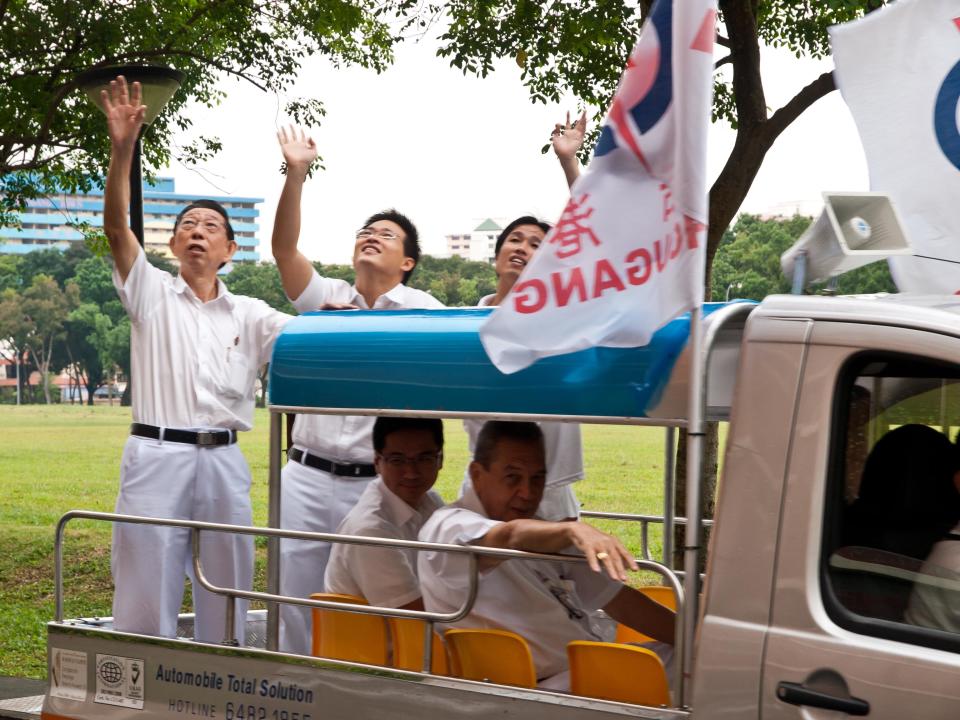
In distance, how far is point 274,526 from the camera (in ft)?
13.0

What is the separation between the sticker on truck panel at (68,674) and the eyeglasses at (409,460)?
1.07 meters

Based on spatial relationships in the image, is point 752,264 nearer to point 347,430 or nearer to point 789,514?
point 347,430

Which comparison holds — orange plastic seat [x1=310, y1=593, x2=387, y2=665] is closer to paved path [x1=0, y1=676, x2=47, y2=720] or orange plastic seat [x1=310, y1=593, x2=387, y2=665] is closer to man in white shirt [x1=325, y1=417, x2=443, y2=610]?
man in white shirt [x1=325, y1=417, x2=443, y2=610]

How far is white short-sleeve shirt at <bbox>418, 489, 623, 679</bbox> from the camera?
353cm

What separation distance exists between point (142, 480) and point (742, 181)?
5.14 m

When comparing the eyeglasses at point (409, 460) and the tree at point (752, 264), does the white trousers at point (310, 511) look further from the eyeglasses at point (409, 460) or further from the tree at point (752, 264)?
the tree at point (752, 264)

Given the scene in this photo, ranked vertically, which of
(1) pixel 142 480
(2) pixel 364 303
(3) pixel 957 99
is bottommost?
(1) pixel 142 480

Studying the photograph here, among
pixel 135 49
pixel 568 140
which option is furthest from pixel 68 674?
pixel 135 49

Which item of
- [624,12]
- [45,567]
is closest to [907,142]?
[624,12]

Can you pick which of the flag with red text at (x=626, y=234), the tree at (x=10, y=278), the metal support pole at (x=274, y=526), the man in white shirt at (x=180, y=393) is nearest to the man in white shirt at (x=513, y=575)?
the metal support pole at (x=274, y=526)

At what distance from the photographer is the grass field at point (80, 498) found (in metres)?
10.2

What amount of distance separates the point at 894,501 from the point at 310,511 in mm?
2732

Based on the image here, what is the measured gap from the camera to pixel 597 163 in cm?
317

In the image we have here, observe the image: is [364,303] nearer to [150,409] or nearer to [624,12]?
[150,409]
